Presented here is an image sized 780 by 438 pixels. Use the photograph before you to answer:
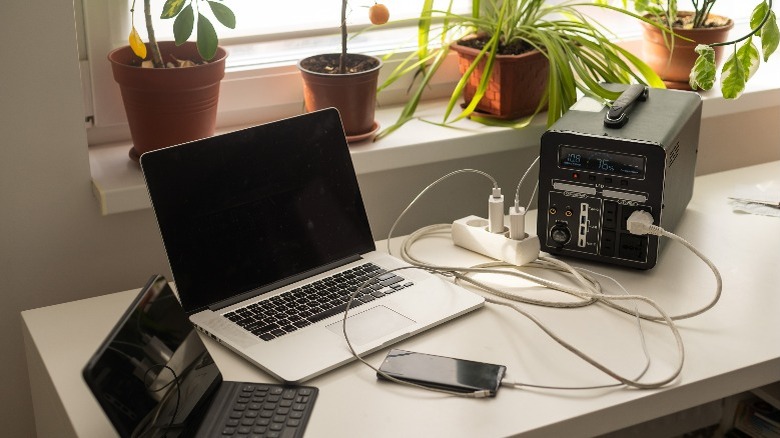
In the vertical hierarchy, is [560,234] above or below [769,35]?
below

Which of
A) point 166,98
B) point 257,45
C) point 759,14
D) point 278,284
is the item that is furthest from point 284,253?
point 759,14

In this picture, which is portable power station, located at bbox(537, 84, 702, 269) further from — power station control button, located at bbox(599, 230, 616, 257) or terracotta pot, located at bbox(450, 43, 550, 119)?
terracotta pot, located at bbox(450, 43, 550, 119)

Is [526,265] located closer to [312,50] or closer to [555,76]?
[555,76]

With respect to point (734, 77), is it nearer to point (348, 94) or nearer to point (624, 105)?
point (624, 105)

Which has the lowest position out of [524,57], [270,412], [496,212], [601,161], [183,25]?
[270,412]

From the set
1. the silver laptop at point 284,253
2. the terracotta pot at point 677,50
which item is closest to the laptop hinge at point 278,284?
the silver laptop at point 284,253

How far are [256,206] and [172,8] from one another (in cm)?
36

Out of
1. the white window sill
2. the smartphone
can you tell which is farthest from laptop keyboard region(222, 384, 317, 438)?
the white window sill

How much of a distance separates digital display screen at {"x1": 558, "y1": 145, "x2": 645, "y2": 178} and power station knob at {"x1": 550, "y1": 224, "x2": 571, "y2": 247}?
0.35 feet

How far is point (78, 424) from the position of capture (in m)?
1.19

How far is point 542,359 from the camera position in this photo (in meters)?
1.33

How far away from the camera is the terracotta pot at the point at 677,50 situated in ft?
6.77

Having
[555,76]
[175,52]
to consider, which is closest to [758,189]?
[555,76]

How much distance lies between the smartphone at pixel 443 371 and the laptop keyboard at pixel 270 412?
121 millimetres
